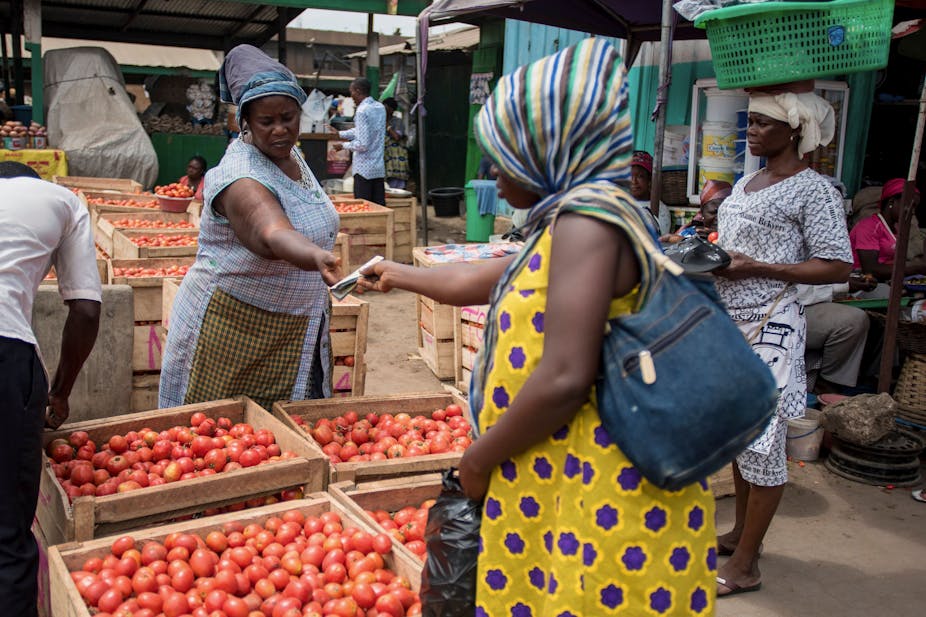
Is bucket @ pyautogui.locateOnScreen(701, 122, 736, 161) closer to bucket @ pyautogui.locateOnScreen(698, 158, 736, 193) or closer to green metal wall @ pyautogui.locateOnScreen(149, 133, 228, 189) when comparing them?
bucket @ pyautogui.locateOnScreen(698, 158, 736, 193)

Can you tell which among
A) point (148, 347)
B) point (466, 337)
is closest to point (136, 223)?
point (148, 347)

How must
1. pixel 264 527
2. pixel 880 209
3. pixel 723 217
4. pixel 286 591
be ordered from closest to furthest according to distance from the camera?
pixel 286 591 → pixel 264 527 → pixel 723 217 → pixel 880 209

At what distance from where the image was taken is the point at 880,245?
5641 millimetres

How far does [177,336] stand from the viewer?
3236 mm

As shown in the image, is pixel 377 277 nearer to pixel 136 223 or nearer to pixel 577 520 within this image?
pixel 577 520

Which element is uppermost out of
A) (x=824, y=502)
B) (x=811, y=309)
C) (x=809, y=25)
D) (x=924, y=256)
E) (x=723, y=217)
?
(x=809, y=25)

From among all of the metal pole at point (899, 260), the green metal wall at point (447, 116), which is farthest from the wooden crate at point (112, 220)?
the green metal wall at point (447, 116)

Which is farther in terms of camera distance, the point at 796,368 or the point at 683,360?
the point at 796,368

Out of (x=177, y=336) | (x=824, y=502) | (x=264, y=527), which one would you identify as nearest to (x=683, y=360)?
(x=264, y=527)

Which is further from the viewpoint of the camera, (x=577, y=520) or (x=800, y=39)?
(x=800, y=39)

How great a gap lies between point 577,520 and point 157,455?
2105 mm

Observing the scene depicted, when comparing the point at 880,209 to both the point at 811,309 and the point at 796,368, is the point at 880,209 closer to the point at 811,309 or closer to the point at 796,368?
the point at 811,309

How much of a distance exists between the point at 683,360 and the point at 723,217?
222cm

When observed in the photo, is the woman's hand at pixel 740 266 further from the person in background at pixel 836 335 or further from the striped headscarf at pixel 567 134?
the person in background at pixel 836 335
